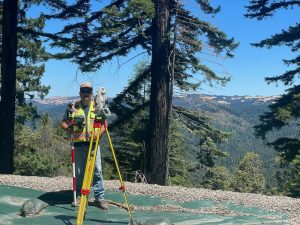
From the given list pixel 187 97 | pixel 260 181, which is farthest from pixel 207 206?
pixel 260 181

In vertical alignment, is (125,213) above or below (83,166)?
below

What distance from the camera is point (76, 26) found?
13258 millimetres

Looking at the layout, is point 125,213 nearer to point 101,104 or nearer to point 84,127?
point 84,127

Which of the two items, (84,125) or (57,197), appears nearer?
(84,125)

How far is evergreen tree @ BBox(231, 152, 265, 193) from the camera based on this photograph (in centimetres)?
6058

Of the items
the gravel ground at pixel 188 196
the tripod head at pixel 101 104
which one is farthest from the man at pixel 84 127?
the gravel ground at pixel 188 196

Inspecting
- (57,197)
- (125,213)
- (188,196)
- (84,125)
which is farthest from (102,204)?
(188,196)

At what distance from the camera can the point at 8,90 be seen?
41.6 feet

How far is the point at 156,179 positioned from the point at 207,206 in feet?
14.4

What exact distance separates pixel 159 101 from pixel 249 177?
5433 centimetres

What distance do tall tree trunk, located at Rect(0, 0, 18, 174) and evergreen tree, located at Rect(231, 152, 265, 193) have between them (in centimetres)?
4872

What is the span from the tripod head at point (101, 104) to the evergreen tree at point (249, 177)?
54.4 m

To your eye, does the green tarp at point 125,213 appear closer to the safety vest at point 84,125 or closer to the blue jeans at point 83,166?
the blue jeans at point 83,166

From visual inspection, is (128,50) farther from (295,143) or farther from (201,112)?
(295,143)
